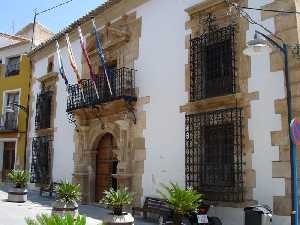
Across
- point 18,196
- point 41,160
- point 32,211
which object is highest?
point 41,160

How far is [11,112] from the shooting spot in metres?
19.3

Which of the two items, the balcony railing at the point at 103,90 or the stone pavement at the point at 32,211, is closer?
the stone pavement at the point at 32,211

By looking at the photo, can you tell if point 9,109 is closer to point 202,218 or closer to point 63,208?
point 63,208

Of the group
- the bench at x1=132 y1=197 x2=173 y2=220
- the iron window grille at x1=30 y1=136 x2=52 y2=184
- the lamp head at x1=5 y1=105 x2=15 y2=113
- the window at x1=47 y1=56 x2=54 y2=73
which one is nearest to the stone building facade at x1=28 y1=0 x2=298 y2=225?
the bench at x1=132 y1=197 x2=173 y2=220

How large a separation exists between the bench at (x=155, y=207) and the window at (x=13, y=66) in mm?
12165

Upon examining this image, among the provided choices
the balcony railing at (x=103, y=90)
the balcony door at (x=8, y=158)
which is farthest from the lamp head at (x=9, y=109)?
the balcony railing at (x=103, y=90)

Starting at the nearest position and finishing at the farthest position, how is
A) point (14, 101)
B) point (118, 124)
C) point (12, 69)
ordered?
point (118, 124) → point (14, 101) → point (12, 69)

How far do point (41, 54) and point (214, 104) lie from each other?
10273 mm

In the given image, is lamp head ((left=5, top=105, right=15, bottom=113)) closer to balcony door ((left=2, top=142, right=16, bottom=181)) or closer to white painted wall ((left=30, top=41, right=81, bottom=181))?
balcony door ((left=2, top=142, right=16, bottom=181))

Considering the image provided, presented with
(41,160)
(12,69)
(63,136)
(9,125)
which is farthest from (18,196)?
(12,69)

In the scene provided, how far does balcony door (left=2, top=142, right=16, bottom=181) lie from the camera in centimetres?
1923

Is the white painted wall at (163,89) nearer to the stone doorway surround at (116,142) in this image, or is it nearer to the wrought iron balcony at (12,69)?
the stone doorway surround at (116,142)

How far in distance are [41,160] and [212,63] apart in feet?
28.7

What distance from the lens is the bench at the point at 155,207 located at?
28.6ft
